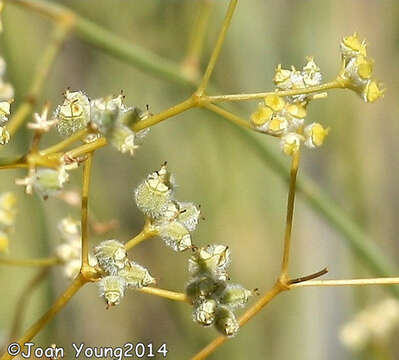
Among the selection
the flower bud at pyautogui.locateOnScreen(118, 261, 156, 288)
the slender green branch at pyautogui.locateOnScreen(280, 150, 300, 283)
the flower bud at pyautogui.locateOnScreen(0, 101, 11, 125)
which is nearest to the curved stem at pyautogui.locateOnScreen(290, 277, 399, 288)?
the slender green branch at pyautogui.locateOnScreen(280, 150, 300, 283)

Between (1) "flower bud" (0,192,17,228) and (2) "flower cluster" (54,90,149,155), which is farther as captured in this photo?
(1) "flower bud" (0,192,17,228)

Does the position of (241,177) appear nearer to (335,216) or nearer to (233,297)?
(335,216)

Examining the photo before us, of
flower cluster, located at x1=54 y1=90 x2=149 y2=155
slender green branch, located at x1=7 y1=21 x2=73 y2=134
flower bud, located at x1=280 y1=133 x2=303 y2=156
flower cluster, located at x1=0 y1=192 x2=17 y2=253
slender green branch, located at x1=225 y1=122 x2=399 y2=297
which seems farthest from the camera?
slender green branch, located at x1=225 y1=122 x2=399 y2=297

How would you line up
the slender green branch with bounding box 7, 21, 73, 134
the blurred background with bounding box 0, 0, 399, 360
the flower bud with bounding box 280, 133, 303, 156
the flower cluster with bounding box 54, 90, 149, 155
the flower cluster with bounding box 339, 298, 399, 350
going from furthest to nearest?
the blurred background with bounding box 0, 0, 399, 360 → the flower cluster with bounding box 339, 298, 399, 350 → the slender green branch with bounding box 7, 21, 73, 134 → the flower bud with bounding box 280, 133, 303, 156 → the flower cluster with bounding box 54, 90, 149, 155

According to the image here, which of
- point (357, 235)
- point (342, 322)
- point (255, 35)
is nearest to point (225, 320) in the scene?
point (357, 235)

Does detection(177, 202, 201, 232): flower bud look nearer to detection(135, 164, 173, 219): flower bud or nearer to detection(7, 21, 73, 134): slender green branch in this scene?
detection(135, 164, 173, 219): flower bud

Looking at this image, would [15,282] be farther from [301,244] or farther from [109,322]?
[301,244]

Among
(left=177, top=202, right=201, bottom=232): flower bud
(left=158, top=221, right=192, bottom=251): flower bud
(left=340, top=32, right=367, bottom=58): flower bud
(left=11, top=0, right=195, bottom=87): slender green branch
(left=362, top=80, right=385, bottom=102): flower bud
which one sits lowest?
(left=158, top=221, right=192, bottom=251): flower bud
